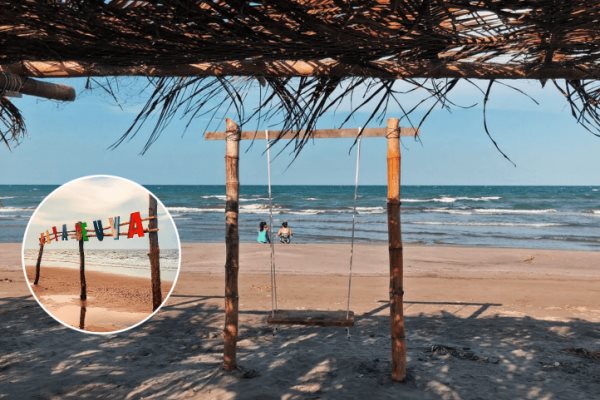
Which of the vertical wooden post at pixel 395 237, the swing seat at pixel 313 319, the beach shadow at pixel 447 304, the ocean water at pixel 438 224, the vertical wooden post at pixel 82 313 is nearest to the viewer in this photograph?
the vertical wooden post at pixel 82 313

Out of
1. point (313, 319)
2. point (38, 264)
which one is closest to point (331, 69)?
point (38, 264)

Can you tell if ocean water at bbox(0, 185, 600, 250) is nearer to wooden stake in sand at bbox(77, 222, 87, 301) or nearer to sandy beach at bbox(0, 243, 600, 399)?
sandy beach at bbox(0, 243, 600, 399)

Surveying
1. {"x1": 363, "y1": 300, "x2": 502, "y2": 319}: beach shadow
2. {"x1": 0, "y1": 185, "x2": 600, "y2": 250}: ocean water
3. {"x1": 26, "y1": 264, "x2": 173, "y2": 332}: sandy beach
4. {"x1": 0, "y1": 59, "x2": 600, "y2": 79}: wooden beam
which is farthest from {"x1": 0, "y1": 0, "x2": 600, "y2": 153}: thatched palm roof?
{"x1": 0, "y1": 185, "x2": 600, "y2": 250}: ocean water

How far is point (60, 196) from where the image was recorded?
448 centimetres

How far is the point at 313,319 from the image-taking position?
20.0ft

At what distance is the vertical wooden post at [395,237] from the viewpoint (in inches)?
203

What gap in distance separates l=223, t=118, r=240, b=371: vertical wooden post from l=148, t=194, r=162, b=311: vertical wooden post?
0.68 metres

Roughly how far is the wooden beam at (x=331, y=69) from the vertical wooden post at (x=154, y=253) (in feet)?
6.87

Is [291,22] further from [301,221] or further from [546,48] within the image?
[301,221]

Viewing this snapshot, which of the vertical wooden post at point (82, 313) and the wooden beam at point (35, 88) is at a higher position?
the wooden beam at point (35, 88)

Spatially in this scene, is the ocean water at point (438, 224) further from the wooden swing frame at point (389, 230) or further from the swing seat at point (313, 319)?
the wooden swing frame at point (389, 230)

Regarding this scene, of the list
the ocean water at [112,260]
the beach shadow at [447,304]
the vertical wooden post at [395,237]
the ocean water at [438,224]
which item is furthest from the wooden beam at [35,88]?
the ocean water at [438,224]

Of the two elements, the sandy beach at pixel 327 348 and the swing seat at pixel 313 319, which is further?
the swing seat at pixel 313 319

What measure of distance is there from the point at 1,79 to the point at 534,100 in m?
2.25
